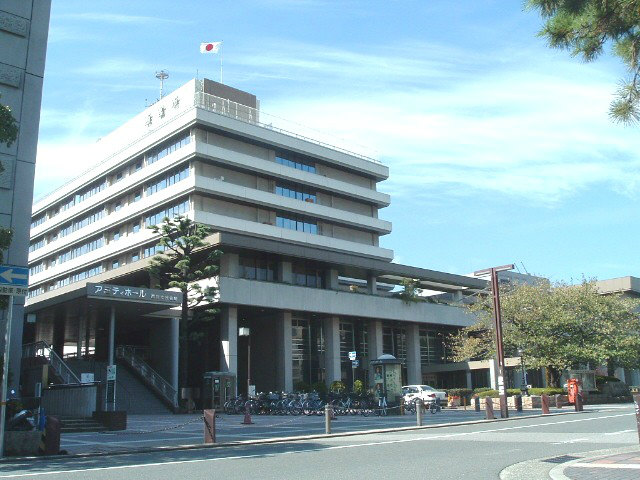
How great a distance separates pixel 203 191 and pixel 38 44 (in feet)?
78.4

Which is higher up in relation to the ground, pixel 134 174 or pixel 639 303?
pixel 134 174

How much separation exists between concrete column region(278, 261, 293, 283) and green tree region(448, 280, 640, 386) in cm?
1669

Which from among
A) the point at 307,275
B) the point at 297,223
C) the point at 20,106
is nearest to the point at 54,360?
the point at 20,106

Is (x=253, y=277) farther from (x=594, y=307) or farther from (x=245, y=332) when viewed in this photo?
(x=594, y=307)

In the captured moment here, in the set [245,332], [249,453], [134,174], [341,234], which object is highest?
[134,174]

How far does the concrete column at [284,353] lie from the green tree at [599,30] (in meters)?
41.8

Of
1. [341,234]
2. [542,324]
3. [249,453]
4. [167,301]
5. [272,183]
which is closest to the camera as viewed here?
[249,453]

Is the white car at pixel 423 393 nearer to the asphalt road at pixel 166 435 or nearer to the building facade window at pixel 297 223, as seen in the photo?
the asphalt road at pixel 166 435

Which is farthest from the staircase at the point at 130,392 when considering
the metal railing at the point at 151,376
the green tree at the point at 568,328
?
the green tree at the point at 568,328

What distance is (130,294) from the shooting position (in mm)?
36000

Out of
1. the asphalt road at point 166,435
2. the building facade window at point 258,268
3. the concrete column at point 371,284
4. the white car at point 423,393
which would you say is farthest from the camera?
the concrete column at point 371,284

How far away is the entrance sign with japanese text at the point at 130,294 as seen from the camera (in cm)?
3506

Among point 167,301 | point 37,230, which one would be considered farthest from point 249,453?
point 37,230

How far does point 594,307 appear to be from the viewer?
161 ft
